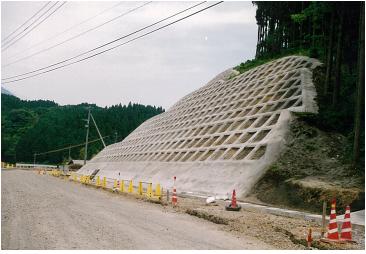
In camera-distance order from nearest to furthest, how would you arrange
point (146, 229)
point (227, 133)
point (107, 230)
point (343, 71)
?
point (107, 230) < point (146, 229) < point (343, 71) < point (227, 133)

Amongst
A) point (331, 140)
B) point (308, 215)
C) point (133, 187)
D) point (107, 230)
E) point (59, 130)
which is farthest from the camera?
point (59, 130)

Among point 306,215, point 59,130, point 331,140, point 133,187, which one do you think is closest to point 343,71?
point 331,140

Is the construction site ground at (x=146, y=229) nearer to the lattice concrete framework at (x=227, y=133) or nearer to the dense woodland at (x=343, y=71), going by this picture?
the dense woodland at (x=343, y=71)

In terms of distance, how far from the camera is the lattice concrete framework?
816 inches

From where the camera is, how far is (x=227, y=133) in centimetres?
2609

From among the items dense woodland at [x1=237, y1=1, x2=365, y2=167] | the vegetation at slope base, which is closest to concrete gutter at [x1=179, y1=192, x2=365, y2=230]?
the vegetation at slope base

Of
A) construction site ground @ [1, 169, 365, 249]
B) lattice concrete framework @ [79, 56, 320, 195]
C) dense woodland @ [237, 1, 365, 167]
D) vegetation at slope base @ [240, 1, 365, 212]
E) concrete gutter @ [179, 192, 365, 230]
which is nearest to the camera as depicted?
construction site ground @ [1, 169, 365, 249]

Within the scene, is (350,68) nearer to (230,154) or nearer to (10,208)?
(230,154)

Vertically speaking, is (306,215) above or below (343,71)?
below

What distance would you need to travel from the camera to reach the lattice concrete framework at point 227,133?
20719 mm

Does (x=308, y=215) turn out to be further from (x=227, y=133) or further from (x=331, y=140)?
(x=227, y=133)

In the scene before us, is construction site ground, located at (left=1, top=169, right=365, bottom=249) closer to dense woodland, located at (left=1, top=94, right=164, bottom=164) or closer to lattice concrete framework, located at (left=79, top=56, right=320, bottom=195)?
lattice concrete framework, located at (left=79, top=56, right=320, bottom=195)

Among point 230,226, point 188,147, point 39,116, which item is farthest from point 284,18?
point 39,116

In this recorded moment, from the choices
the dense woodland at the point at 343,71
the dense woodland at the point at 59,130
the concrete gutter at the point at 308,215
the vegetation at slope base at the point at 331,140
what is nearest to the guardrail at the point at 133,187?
the concrete gutter at the point at 308,215
